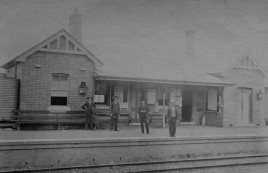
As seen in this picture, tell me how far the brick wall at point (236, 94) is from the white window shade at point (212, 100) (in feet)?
2.00

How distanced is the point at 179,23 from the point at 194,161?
4761 millimetres

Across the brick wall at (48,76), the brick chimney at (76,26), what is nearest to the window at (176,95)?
the brick wall at (48,76)

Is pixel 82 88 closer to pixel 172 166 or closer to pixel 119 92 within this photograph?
pixel 119 92

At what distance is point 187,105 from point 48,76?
30.5 ft

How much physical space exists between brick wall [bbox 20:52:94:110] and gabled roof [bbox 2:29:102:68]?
21cm

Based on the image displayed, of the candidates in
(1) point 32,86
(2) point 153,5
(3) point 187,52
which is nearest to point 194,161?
(2) point 153,5

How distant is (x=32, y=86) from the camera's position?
Result: 16172mm

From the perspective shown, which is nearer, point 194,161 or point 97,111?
point 194,161

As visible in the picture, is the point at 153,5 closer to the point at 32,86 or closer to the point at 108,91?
the point at 32,86

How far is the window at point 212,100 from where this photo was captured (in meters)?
21.3

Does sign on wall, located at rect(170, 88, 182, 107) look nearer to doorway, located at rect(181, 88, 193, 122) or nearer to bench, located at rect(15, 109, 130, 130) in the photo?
doorway, located at rect(181, 88, 193, 122)

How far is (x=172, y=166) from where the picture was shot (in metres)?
11.2

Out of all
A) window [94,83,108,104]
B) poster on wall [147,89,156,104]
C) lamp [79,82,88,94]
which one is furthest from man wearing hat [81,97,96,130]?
poster on wall [147,89,156,104]

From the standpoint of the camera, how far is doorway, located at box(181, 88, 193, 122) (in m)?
21.8
